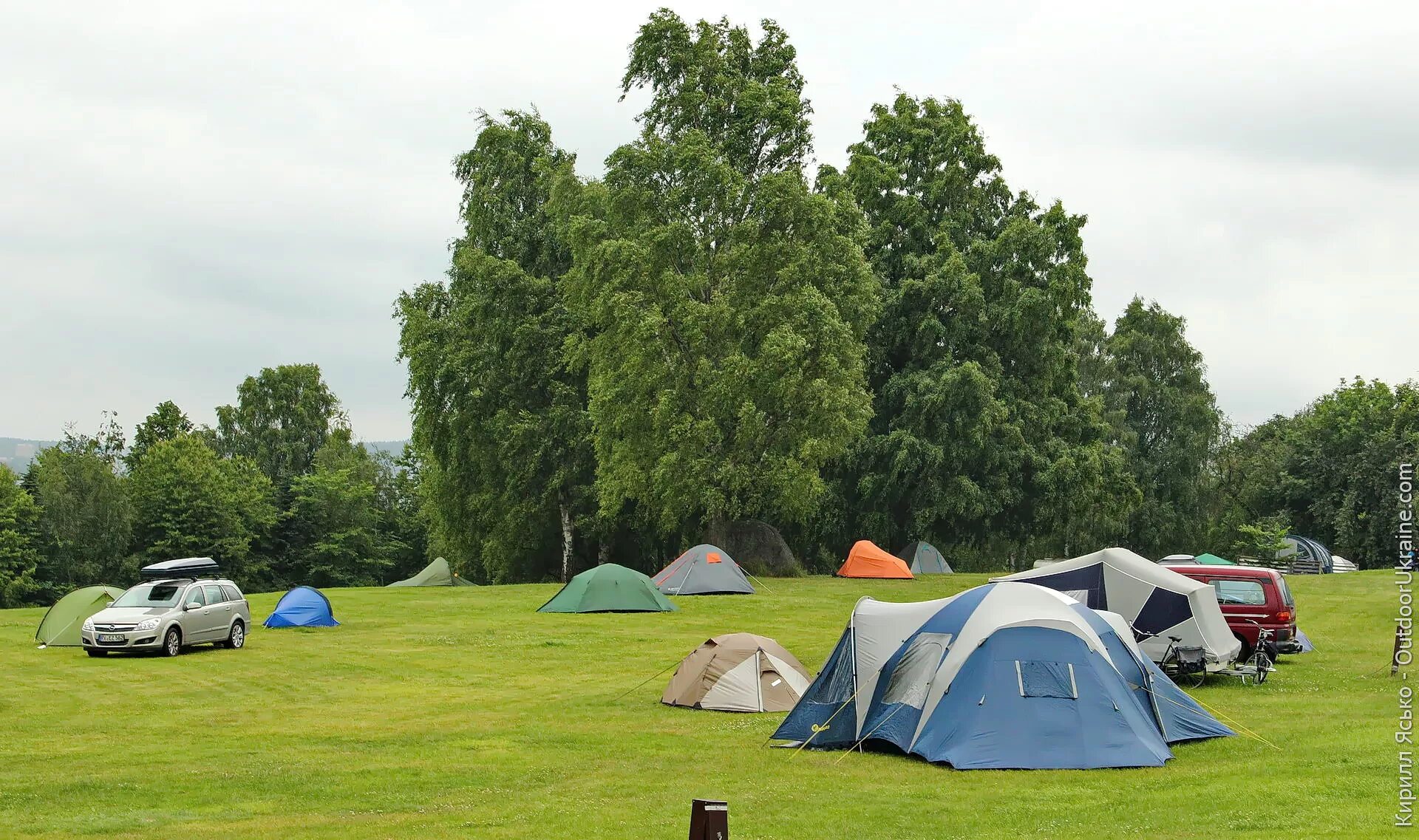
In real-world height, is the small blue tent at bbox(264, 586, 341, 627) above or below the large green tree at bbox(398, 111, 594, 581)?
below

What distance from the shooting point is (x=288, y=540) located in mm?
77625

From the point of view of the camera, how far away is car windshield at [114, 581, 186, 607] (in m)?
26.8

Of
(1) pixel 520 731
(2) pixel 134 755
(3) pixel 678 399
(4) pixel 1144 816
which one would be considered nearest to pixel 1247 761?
(4) pixel 1144 816

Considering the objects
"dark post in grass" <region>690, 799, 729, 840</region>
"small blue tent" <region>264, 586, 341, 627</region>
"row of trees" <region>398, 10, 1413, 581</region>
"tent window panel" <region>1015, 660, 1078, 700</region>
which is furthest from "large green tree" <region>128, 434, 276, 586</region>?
"dark post in grass" <region>690, 799, 729, 840</region>

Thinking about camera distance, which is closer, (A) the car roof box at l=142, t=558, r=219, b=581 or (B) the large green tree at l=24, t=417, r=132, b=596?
(A) the car roof box at l=142, t=558, r=219, b=581

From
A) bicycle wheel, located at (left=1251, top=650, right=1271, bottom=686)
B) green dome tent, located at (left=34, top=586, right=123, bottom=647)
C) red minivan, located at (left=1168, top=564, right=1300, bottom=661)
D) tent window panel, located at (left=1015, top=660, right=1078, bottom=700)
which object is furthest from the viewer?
green dome tent, located at (left=34, top=586, right=123, bottom=647)

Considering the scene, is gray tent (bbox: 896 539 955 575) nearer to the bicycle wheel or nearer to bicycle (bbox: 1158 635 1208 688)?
the bicycle wheel

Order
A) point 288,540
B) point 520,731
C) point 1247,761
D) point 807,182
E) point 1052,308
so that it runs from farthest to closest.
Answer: point 288,540 → point 1052,308 → point 807,182 → point 520,731 → point 1247,761

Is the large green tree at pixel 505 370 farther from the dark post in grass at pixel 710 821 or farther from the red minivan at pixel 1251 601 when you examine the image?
the dark post in grass at pixel 710 821

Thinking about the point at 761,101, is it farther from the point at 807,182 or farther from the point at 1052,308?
the point at 1052,308

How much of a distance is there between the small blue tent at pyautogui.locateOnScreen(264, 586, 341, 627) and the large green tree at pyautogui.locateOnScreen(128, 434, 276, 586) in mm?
37880

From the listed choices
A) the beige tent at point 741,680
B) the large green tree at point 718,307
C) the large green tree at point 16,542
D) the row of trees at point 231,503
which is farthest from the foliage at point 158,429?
the beige tent at point 741,680

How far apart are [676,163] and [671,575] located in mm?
14653

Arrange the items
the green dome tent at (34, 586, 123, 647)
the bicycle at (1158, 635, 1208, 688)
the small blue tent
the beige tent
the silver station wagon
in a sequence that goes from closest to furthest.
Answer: the beige tent < the bicycle at (1158, 635, 1208, 688) < the silver station wagon < the green dome tent at (34, 586, 123, 647) < the small blue tent
